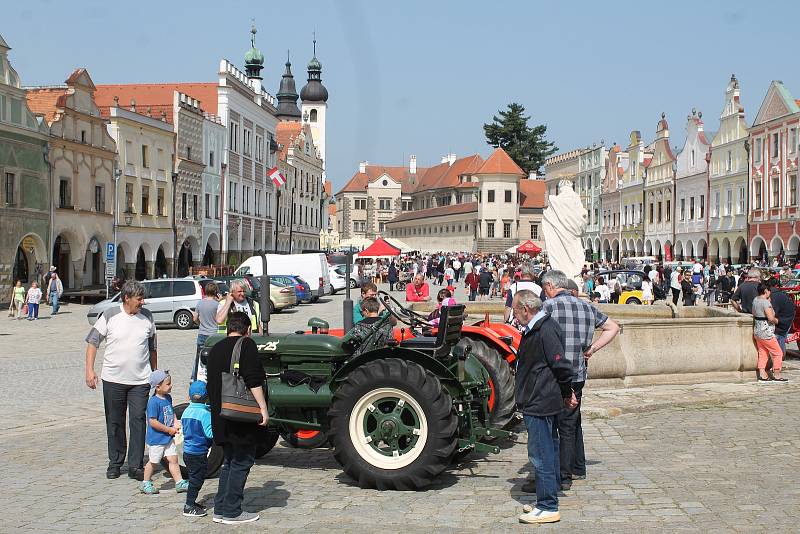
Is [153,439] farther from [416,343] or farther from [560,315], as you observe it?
[560,315]

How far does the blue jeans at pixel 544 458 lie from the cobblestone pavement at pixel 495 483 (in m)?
0.21

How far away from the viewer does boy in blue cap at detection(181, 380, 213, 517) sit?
734 cm

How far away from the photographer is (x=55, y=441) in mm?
10406

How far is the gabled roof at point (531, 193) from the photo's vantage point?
118688 millimetres

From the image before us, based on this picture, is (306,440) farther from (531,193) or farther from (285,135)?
(531,193)

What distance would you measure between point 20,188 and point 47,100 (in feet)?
24.4

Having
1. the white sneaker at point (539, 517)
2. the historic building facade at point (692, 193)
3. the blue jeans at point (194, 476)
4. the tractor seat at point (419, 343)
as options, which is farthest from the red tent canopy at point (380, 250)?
the white sneaker at point (539, 517)

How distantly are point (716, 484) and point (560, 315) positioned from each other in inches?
75.1

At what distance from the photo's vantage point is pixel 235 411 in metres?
6.98

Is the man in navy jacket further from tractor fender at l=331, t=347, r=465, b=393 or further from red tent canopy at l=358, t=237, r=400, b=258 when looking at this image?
red tent canopy at l=358, t=237, r=400, b=258

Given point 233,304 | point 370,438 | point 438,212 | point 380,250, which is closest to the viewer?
point 370,438

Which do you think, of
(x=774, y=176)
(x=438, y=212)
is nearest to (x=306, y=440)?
(x=774, y=176)

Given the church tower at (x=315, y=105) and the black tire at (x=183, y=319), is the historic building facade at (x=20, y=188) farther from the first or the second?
the church tower at (x=315, y=105)

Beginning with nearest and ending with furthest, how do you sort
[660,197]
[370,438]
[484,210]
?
1. [370,438]
2. [660,197]
3. [484,210]
